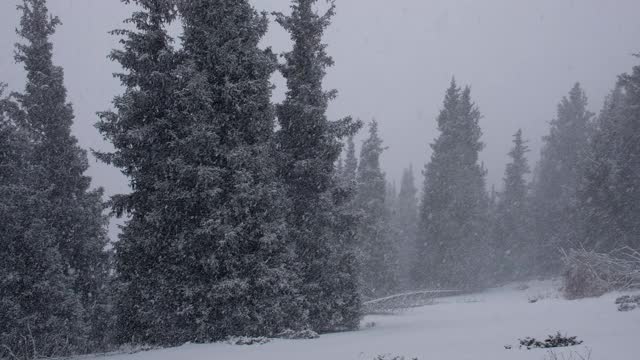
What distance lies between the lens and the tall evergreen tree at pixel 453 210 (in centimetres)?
4434

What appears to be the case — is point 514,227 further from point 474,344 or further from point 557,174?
point 474,344

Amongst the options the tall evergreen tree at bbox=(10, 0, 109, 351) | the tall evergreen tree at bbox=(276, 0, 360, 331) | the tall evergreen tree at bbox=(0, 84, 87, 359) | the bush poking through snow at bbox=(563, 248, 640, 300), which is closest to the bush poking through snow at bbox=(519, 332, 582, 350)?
the tall evergreen tree at bbox=(276, 0, 360, 331)

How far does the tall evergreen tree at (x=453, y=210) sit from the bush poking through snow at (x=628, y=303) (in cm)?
2861

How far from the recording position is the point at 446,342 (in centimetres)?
1172

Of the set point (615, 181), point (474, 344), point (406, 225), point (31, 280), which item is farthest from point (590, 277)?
point (406, 225)

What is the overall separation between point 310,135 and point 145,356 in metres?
10.4

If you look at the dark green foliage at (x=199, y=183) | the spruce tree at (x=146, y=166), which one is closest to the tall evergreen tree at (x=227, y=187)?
the dark green foliage at (x=199, y=183)

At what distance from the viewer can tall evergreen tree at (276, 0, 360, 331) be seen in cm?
1911

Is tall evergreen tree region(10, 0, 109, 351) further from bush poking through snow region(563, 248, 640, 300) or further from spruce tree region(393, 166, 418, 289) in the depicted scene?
spruce tree region(393, 166, 418, 289)

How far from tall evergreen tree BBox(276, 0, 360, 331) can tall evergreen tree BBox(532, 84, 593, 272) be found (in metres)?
35.1

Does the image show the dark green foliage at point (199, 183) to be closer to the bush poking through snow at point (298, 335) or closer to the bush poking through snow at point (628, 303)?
the bush poking through snow at point (298, 335)

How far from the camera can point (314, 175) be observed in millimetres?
19422

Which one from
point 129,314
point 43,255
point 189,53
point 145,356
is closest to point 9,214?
point 43,255

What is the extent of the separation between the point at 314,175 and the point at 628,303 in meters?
11.0
